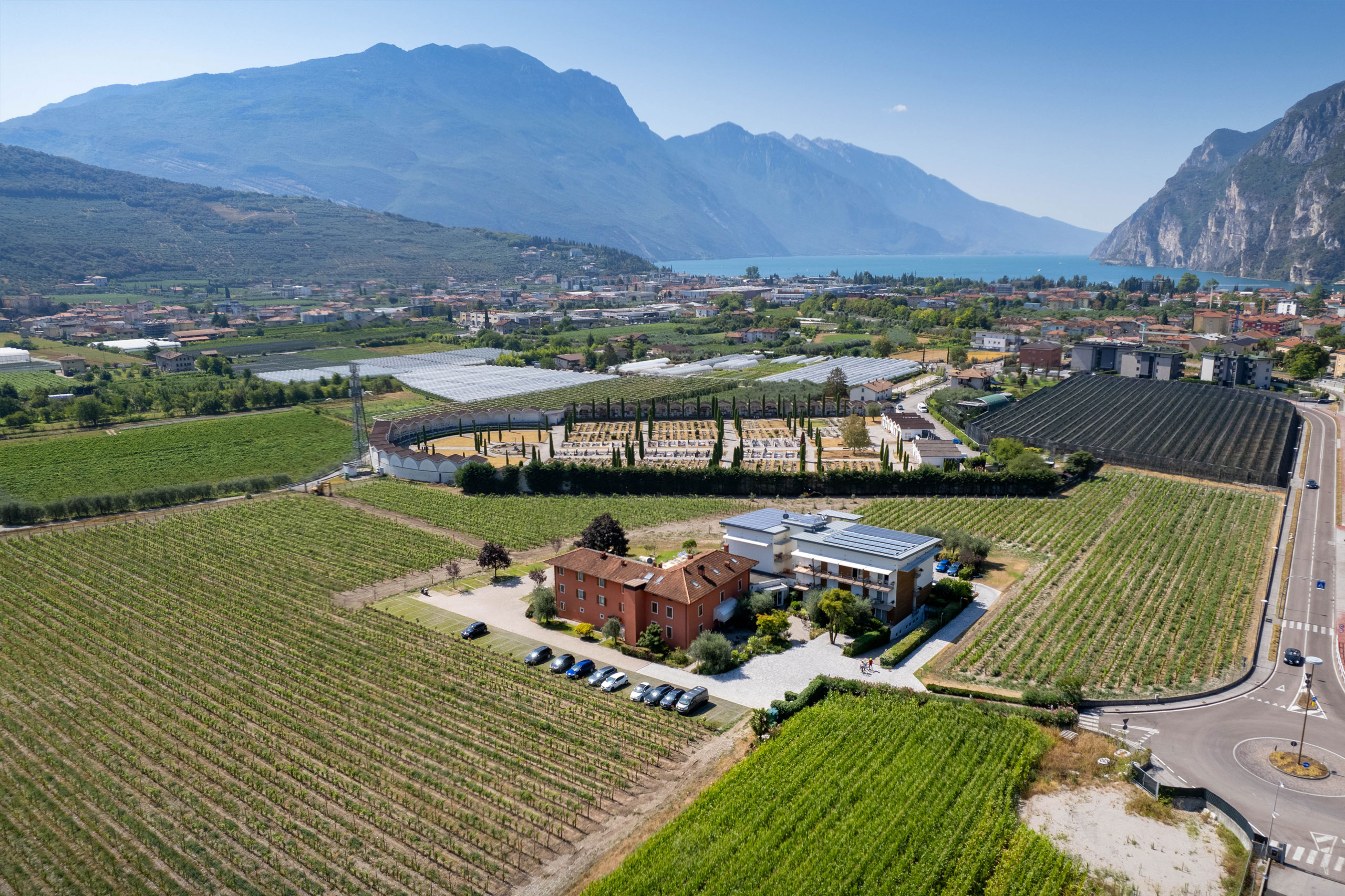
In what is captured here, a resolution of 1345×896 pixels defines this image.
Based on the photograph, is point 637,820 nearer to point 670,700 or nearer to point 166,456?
point 670,700

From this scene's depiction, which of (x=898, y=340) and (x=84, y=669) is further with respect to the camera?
(x=898, y=340)

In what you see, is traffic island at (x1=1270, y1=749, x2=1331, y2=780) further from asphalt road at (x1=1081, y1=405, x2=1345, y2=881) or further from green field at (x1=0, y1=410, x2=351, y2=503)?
green field at (x1=0, y1=410, x2=351, y2=503)

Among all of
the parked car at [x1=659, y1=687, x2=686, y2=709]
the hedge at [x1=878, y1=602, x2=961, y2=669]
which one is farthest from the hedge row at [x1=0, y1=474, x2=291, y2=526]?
the hedge at [x1=878, y1=602, x2=961, y2=669]

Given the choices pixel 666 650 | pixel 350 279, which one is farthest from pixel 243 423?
pixel 350 279

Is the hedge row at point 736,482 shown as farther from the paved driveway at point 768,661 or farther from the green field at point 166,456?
the green field at point 166,456

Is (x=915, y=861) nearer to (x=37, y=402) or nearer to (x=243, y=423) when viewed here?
(x=243, y=423)

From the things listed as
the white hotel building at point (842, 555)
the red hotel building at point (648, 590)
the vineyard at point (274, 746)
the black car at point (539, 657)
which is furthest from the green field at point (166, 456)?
the white hotel building at point (842, 555)
